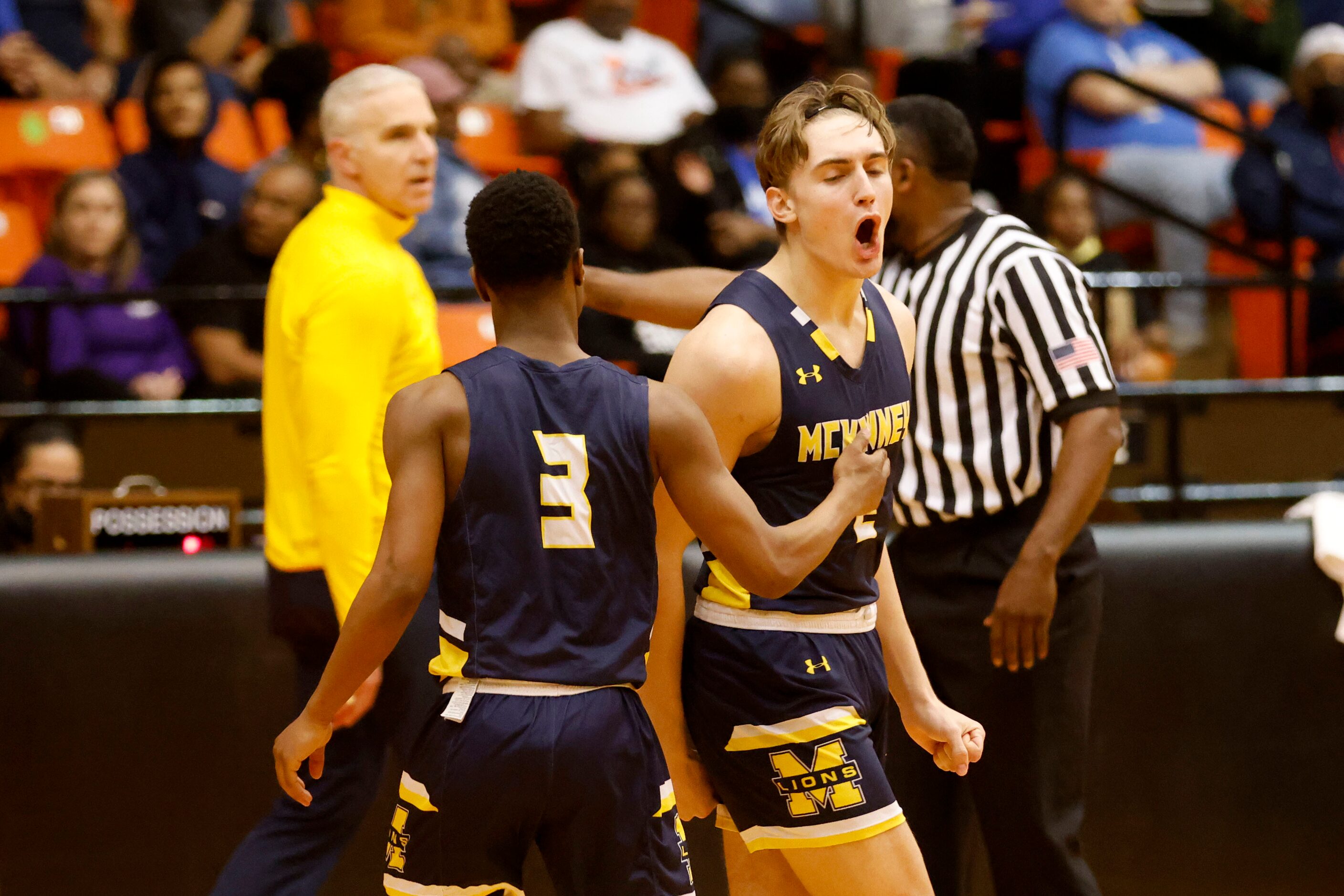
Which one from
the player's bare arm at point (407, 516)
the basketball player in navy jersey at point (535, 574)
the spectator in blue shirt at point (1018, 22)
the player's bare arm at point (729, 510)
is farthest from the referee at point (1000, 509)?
the spectator in blue shirt at point (1018, 22)

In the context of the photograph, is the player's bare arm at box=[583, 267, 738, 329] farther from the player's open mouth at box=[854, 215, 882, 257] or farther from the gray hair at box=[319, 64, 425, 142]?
the gray hair at box=[319, 64, 425, 142]

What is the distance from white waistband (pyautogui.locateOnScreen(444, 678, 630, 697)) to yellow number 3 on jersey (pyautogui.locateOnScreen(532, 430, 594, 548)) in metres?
0.22

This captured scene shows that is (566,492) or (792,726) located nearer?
(566,492)

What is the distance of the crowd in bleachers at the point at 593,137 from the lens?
6078 millimetres

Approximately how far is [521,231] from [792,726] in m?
1.02

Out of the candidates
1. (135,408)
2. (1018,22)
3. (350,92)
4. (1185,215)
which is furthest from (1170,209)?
(350,92)

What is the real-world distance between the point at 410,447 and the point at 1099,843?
2723 millimetres

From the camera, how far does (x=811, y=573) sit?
110 inches

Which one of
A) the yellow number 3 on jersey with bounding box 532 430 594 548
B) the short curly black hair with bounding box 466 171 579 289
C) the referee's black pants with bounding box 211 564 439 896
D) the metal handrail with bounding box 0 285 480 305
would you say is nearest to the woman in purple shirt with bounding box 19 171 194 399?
the metal handrail with bounding box 0 285 480 305

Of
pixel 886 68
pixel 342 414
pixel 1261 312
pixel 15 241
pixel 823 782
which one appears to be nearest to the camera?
pixel 823 782

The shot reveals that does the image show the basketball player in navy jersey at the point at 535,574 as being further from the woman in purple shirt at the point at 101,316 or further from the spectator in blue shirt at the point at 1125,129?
the spectator in blue shirt at the point at 1125,129

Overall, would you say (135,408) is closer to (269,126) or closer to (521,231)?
(269,126)

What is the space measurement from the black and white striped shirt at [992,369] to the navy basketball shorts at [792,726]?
75 cm

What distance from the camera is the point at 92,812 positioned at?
13.4 feet
